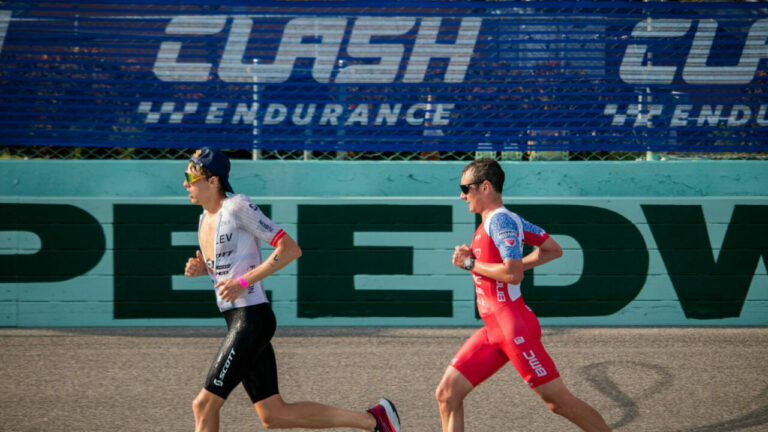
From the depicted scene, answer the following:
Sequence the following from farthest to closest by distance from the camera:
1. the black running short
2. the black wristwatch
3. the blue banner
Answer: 1. the blue banner
2. the black wristwatch
3. the black running short

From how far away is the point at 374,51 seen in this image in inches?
359

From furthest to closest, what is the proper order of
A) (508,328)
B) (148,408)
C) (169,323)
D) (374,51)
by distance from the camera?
(374,51) < (169,323) < (148,408) < (508,328)

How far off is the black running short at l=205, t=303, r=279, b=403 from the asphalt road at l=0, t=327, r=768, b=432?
1088mm

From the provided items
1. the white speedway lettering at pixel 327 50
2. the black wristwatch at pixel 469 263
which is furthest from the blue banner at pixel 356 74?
the black wristwatch at pixel 469 263

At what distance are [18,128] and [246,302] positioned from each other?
6218mm

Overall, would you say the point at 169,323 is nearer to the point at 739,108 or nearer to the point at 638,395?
the point at 638,395

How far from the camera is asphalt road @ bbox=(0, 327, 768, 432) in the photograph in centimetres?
528

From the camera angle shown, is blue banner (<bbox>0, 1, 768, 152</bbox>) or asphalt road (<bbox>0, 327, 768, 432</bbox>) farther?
blue banner (<bbox>0, 1, 768, 152</bbox>)

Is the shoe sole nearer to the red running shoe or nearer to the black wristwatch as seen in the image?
the red running shoe

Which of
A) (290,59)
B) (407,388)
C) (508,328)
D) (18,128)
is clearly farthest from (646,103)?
(18,128)

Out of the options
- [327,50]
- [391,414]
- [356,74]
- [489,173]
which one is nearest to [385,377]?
[391,414]

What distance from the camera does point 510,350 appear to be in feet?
13.4

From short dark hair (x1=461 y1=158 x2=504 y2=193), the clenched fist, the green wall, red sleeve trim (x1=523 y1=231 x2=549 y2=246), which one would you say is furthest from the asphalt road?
short dark hair (x1=461 y1=158 x2=504 y2=193)

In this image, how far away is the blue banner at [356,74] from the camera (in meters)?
9.06
